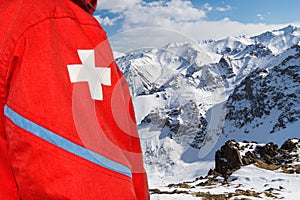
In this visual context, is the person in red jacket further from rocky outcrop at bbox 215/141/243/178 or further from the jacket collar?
rocky outcrop at bbox 215/141/243/178

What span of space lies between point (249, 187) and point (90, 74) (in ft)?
69.8

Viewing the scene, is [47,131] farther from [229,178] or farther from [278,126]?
[278,126]

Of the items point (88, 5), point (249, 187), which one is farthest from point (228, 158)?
point (88, 5)

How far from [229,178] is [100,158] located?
2470 centimetres

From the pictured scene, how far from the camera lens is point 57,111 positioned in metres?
1.21

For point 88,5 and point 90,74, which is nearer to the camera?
point 90,74

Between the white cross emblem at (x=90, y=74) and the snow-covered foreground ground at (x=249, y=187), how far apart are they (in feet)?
47.2

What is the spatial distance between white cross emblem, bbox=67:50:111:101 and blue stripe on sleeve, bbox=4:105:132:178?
0.20 meters

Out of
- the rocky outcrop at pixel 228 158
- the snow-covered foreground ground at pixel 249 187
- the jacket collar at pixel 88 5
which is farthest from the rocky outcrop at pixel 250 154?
the jacket collar at pixel 88 5

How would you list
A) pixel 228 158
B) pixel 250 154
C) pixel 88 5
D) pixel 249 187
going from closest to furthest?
pixel 88 5, pixel 249 187, pixel 228 158, pixel 250 154

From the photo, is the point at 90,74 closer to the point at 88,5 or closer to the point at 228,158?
the point at 88,5

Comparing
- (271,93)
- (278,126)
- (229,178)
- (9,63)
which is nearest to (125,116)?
(9,63)

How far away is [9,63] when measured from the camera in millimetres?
1286

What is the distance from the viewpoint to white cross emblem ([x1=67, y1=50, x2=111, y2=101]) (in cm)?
126
